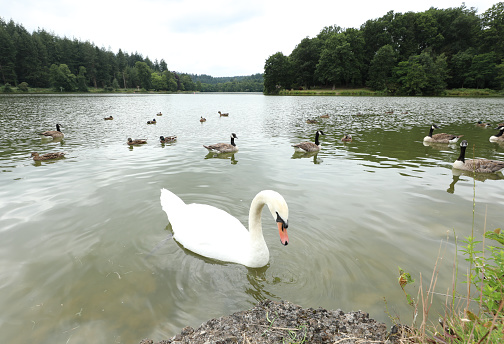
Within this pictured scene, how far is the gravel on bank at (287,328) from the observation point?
232 cm

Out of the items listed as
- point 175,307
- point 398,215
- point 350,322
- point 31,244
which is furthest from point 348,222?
point 31,244

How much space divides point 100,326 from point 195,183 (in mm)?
5391

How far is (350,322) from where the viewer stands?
257 cm

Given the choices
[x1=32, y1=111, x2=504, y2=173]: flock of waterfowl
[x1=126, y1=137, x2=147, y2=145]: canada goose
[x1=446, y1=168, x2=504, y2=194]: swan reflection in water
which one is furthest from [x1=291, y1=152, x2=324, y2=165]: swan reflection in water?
[x1=126, y1=137, x2=147, y2=145]: canada goose

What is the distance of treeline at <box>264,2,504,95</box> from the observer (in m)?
71.9

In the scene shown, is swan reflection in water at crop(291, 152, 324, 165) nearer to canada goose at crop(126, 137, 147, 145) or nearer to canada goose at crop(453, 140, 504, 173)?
canada goose at crop(453, 140, 504, 173)

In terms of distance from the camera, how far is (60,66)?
97375mm

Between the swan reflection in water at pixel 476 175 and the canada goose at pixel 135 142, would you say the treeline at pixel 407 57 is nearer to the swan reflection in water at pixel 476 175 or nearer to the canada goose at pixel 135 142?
the swan reflection in water at pixel 476 175

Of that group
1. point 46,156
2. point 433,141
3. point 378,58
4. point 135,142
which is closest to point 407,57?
point 378,58

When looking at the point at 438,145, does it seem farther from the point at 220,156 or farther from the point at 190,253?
the point at 190,253

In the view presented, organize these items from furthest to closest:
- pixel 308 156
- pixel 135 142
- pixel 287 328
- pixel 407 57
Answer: pixel 407 57 < pixel 135 142 < pixel 308 156 < pixel 287 328

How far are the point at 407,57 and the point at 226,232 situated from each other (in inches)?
4440

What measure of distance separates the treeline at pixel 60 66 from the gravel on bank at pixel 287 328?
355 ft

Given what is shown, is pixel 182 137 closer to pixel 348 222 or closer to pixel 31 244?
pixel 31 244
